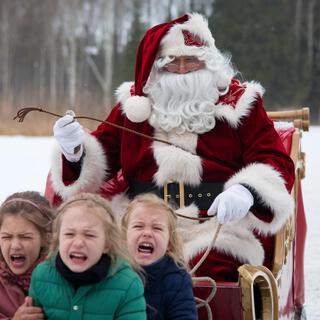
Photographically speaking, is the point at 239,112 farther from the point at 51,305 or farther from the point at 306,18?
the point at 306,18

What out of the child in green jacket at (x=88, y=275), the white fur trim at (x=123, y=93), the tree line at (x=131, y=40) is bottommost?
the child in green jacket at (x=88, y=275)

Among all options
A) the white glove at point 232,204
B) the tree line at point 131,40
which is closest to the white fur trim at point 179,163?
the white glove at point 232,204

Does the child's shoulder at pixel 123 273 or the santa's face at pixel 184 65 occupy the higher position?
the santa's face at pixel 184 65

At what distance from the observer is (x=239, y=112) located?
2984mm

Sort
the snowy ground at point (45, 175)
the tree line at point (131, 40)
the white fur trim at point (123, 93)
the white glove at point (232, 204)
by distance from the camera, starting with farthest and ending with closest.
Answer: the tree line at point (131, 40), the snowy ground at point (45, 175), the white fur trim at point (123, 93), the white glove at point (232, 204)

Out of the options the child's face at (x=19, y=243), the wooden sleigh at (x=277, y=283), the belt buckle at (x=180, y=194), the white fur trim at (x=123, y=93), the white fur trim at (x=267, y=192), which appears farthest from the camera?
the white fur trim at (x=123, y=93)

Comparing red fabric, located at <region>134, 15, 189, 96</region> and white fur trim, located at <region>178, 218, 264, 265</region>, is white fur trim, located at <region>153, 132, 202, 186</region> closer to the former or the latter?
white fur trim, located at <region>178, 218, 264, 265</region>

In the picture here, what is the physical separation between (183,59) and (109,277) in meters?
1.38

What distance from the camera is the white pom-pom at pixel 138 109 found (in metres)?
3.04

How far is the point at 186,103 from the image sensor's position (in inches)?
120

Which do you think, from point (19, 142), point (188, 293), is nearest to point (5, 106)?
point (19, 142)

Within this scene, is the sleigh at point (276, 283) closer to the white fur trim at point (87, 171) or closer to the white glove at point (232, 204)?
the white fur trim at point (87, 171)

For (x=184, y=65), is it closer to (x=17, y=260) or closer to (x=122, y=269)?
(x=17, y=260)

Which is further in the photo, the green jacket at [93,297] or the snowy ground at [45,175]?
the snowy ground at [45,175]
